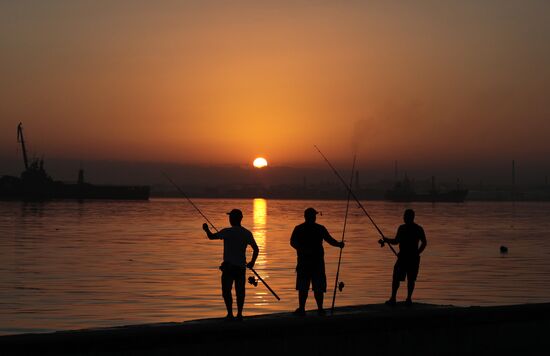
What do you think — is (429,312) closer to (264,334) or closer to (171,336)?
(264,334)

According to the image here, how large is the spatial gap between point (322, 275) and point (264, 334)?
3.13 m

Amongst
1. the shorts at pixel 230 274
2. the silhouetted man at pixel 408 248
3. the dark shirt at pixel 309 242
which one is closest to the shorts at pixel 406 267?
the silhouetted man at pixel 408 248

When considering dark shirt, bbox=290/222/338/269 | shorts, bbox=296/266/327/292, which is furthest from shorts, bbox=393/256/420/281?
dark shirt, bbox=290/222/338/269

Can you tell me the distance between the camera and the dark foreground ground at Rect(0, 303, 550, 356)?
31.7 ft

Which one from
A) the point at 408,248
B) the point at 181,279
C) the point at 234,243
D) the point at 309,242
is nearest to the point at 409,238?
the point at 408,248

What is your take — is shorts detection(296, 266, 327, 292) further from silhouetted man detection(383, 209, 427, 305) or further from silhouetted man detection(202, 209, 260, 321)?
silhouetted man detection(383, 209, 427, 305)

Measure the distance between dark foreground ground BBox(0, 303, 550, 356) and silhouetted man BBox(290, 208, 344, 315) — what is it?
1.76 meters

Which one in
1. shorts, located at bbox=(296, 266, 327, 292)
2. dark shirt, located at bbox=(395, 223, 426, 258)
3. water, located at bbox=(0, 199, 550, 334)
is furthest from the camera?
water, located at bbox=(0, 199, 550, 334)

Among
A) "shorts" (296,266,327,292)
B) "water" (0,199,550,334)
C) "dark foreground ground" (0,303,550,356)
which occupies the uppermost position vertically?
"shorts" (296,266,327,292)

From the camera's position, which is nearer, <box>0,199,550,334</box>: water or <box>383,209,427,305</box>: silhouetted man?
<box>383,209,427,305</box>: silhouetted man

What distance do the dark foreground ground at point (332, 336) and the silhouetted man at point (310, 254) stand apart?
176 cm

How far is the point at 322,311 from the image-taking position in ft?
44.6

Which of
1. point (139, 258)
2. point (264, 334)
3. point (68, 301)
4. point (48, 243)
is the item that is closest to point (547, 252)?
point (139, 258)

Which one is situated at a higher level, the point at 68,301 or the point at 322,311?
the point at 322,311
